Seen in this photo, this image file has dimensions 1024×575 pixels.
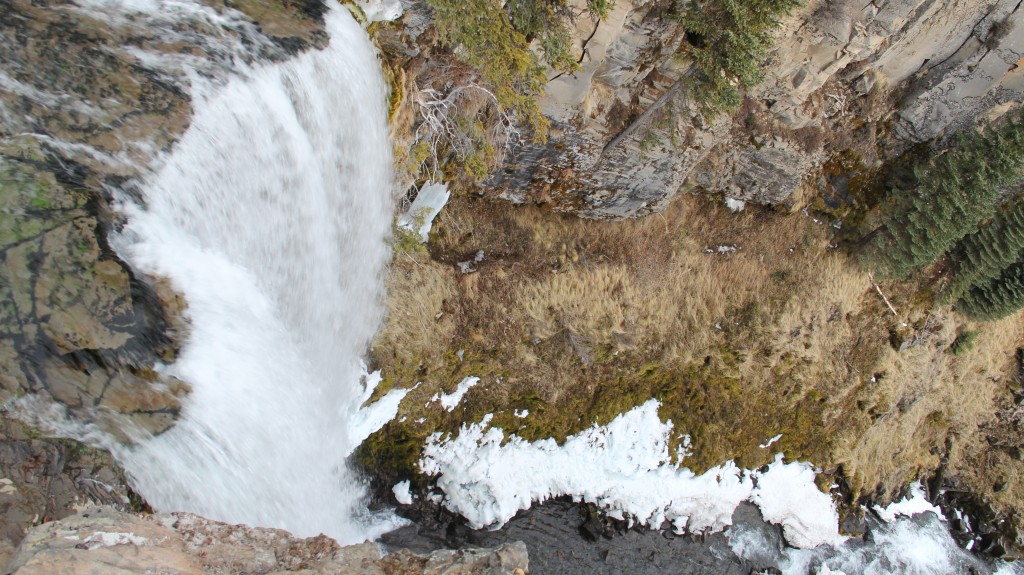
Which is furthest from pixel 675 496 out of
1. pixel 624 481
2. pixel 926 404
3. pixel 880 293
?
pixel 926 404

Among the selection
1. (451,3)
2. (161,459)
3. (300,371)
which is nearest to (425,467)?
(300,371)

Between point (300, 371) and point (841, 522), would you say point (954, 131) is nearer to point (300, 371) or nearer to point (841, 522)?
point (841, 522)

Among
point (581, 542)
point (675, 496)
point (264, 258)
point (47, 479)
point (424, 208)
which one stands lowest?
point (581, 542)

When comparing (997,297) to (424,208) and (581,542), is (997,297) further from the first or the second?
(424,208)

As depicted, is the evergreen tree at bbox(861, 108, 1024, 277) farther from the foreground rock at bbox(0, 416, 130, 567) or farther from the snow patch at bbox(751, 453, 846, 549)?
the foreground rock at bbox(0, 416, 130, 567)

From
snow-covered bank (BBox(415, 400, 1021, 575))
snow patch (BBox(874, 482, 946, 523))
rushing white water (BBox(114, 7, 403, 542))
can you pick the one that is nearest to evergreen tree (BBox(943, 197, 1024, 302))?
snow patch (BBox(874, 482, 946, 523))

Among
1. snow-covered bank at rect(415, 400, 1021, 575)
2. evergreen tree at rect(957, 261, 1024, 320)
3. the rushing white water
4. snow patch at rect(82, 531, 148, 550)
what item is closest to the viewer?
snow patch at rect(82, 531, 148, 550)
